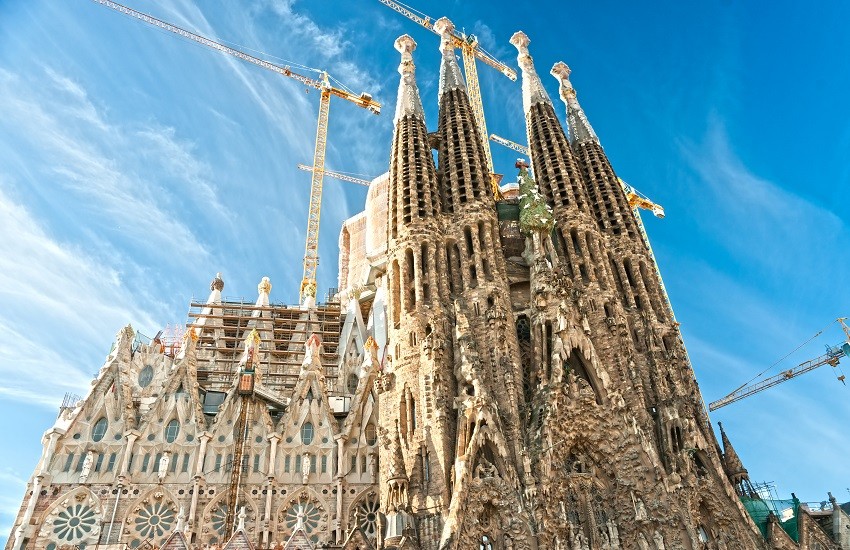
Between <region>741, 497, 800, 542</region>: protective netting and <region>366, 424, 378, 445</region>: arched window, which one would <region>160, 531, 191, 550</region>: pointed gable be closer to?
<region>366, 424, 378, 445</region>: arched window

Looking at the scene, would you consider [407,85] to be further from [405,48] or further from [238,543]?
[238,543]

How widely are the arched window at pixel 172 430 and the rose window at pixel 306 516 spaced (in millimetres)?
6391

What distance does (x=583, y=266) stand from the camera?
3516 centimetres

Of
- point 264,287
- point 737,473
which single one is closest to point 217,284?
point 264,287

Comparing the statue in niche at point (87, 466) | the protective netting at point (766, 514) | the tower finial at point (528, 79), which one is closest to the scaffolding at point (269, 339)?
the statue in niche at point (87, 466)

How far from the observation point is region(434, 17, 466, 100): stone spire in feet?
141

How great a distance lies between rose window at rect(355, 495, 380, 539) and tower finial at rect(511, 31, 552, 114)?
2734 centimetres

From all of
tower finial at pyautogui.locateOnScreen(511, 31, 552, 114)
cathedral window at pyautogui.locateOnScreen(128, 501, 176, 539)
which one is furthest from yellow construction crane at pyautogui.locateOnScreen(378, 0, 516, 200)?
cathedral window at pyautogui.locateOnScreen(128, 501, 176, 539)

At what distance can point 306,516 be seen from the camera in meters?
29.8

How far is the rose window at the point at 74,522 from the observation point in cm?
2777

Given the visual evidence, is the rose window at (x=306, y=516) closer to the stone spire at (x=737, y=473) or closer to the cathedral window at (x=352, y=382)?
the cathedral window at (x=352, y=382)

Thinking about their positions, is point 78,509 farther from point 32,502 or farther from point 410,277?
point 410,277

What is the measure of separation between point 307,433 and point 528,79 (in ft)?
94.4

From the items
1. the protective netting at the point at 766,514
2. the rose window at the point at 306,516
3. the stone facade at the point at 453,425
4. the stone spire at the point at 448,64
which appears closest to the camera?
the stone facade at the point at 453,425
